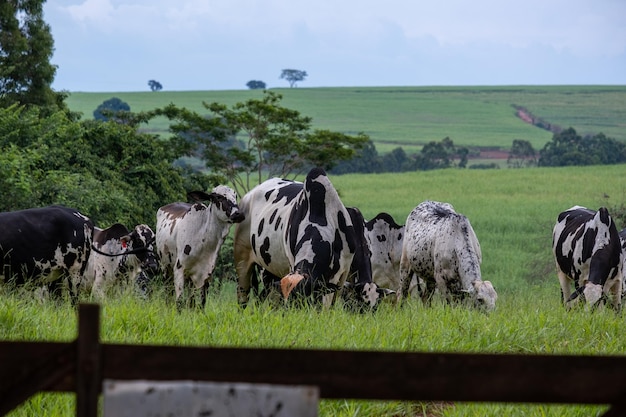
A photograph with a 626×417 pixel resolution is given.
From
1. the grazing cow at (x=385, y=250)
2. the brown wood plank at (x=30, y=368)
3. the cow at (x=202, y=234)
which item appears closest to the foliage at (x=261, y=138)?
the grazing cow at (x=385, y=250)

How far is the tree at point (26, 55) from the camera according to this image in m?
32.3

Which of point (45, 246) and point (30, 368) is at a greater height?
point (30, 368)

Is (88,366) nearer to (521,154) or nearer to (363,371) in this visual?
(363,371)

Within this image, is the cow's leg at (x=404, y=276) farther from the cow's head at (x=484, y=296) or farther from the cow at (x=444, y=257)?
the cow's head at (x=484, y=296)

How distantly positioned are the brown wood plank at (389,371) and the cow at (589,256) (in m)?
8.10

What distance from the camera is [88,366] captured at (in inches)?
136

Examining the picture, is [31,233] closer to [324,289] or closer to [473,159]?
[324,289]

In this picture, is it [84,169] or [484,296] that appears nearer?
[484,296]

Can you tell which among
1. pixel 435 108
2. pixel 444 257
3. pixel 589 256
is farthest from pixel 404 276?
pixel 435 108

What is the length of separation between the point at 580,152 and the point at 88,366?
81.9 meters

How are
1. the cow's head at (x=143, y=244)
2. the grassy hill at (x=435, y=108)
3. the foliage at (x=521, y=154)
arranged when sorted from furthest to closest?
the grassy hill at (x=435, y=108)
the foliage at (x=521, y=154)
the cow's head at (x=143, y=244)

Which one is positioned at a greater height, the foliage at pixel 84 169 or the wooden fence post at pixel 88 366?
the wooden fence post at pixel 88 366

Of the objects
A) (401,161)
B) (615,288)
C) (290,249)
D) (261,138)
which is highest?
(290,249)

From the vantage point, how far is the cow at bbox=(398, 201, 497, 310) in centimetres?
1338
